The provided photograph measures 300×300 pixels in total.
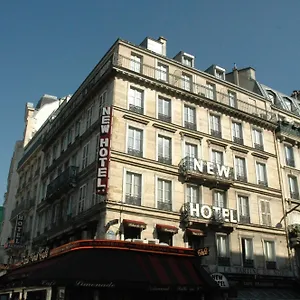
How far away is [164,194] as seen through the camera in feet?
68.1

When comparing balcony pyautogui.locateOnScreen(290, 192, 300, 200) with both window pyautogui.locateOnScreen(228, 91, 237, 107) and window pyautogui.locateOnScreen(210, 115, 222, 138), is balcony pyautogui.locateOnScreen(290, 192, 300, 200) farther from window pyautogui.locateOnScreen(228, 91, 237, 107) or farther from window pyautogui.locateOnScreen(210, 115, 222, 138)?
window pyautogui.locateOnScreen(228, 91, 237, 107)

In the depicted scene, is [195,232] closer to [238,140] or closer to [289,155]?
[238,140]

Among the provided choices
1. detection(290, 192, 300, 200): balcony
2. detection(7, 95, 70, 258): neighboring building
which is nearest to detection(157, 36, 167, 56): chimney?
detection(290, 192, 300, 200): balcony

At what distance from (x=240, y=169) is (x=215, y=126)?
3.25 m

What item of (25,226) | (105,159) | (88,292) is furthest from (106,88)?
(25,226)

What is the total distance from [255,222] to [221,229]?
3152 mm

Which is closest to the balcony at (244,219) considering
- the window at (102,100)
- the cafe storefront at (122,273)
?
the cafe storefront at (122,273)

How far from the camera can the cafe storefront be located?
50.4ft

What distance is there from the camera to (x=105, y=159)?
19094 millimetres

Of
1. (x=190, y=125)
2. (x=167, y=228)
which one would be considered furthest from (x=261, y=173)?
(x=167, y=228)

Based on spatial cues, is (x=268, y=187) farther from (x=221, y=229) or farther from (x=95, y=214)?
(x=95, y=214)

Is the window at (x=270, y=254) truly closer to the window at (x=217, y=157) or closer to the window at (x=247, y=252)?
the window at (x=247, y=252)

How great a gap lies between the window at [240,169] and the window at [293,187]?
4479 millimetres

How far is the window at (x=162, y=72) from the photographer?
2338 cm
